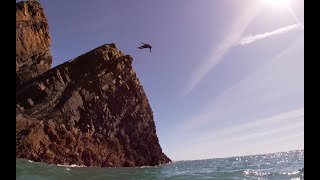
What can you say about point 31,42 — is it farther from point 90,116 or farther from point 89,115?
point 90,116

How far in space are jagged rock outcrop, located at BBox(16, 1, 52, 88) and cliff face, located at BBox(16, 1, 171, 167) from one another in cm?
367

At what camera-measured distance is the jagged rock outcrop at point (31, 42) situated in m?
53.2

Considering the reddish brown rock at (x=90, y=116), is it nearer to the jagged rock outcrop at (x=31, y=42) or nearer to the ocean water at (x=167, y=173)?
the jagged rock outcrop at (x=31, y=42)

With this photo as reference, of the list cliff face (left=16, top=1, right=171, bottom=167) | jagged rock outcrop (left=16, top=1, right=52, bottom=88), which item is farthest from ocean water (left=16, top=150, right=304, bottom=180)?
jagged rock outcrop (left=16, top=1, right=52, bottom=88)

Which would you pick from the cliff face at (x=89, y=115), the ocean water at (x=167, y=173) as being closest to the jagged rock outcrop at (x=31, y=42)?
the cliff face at (x=89, y=115)

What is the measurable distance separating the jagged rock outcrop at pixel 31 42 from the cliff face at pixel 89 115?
3.67m

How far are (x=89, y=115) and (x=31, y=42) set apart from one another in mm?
18496

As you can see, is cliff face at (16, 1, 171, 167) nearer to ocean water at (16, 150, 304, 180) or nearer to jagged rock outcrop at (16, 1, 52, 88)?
jagged rock outcrop at (16, 1, 52, 88)

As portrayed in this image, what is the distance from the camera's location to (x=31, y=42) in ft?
181

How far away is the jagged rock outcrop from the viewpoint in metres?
53.2

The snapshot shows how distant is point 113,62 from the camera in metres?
57.4
